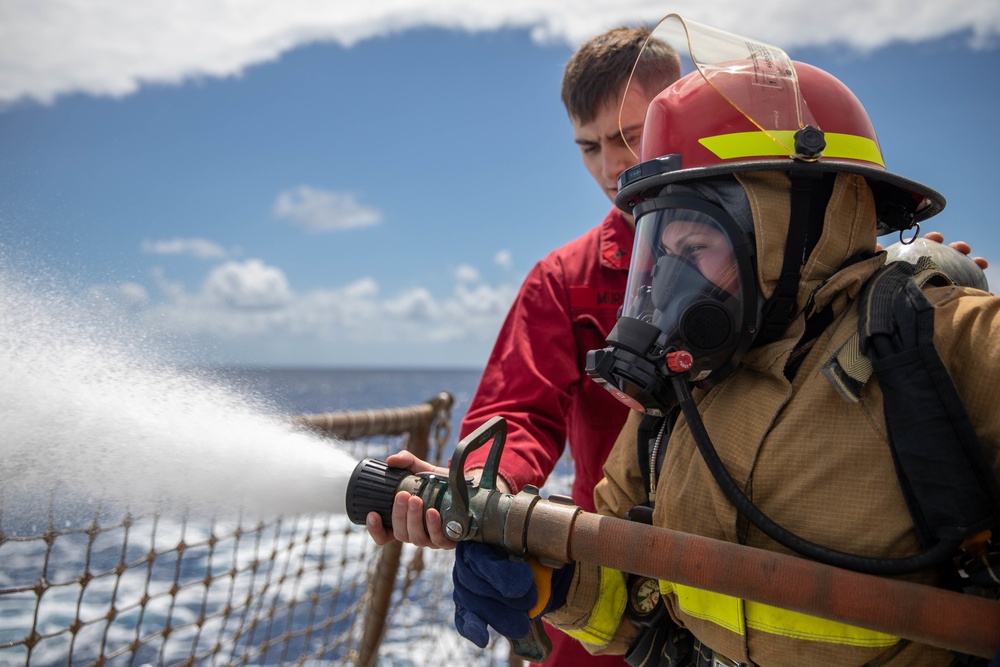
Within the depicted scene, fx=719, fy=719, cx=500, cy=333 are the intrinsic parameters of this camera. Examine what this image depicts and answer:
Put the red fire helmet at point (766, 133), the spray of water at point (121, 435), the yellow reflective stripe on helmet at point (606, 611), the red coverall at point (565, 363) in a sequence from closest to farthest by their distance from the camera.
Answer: the red fire helmet at point (766, 133) < the yellow reflective stripe on helmet at point (606, 611) < the spray of water at point (121, 435) < the red coverall at point (565, 363)

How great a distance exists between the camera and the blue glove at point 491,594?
174 centimetres

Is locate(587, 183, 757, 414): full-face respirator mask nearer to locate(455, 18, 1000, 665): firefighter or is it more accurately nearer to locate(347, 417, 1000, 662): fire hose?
locate(455, 18, 1000, 665): firefighter

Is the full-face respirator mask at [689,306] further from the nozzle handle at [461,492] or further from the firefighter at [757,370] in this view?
the nozzle handle at [461,492]

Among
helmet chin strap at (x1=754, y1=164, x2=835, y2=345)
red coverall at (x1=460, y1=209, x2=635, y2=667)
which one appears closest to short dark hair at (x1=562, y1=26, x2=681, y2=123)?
red coverall at (x1=460, y1=209, x2=635, y2=667)

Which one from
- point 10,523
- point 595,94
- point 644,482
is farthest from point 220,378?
point 595,94

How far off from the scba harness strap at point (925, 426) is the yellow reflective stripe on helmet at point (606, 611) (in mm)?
837

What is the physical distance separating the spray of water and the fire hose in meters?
0.45

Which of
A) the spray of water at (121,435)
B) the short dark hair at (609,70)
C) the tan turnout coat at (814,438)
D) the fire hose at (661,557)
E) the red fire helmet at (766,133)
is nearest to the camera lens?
the fire hose at (661,557)

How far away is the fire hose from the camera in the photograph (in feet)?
4.47

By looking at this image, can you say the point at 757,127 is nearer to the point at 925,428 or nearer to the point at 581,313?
the point at 925,428

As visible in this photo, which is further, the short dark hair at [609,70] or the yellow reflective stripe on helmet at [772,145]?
the short dark hair at [609,70]

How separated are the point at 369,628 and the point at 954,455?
353 cm

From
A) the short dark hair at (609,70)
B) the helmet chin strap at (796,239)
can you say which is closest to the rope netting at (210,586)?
the helmet chin strap at (796,239)

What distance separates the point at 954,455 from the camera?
1.42m
